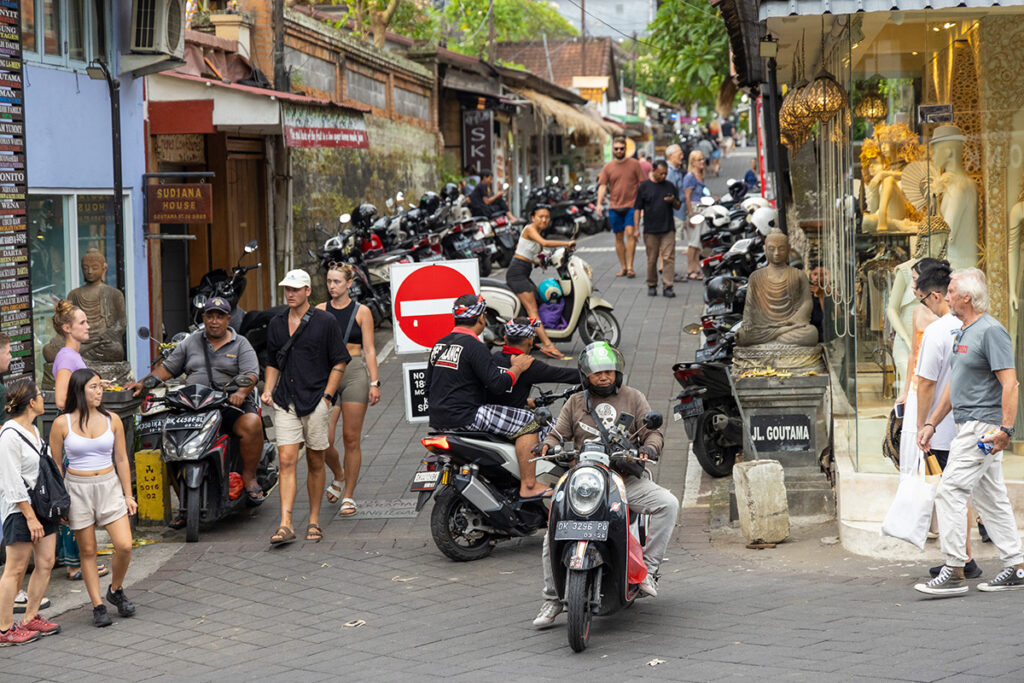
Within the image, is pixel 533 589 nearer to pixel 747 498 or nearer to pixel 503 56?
pixel 747 498

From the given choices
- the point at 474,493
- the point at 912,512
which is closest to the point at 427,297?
the point at 474,493

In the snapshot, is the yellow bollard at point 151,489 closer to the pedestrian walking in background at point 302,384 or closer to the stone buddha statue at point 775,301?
the pedestrian walking in background at point 302,384

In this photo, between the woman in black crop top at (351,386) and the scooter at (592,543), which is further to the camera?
the woman in black crop top at (351,386)

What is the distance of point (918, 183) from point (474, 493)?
3.87m

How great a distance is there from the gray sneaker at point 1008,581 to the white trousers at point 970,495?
0.18 ft

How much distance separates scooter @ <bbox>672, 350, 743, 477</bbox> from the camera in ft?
34.1

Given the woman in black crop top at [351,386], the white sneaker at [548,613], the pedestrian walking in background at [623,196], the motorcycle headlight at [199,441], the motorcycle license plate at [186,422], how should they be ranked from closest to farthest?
the white sneaker at [548,613], the motorcycle headlight at [199,441], the motorcycle license plate at [186,422], the woman in black crop top at [351,386], the pedestrian walking in background at [623,196]

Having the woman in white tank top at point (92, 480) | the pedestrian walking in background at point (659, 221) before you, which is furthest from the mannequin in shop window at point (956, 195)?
the pedestrian walking in background at point (659, 221)

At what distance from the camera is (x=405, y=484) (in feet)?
36.0

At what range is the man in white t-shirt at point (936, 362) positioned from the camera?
7.57 meters

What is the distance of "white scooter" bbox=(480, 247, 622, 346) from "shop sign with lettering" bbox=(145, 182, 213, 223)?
11.4ft

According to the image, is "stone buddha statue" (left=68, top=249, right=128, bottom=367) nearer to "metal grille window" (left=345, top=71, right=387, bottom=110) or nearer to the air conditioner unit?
the air conditioner unit

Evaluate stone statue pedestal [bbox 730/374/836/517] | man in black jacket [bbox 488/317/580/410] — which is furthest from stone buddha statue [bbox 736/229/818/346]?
man in black jacket [bbox 488/317/580/410]

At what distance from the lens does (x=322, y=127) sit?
15.5 m
